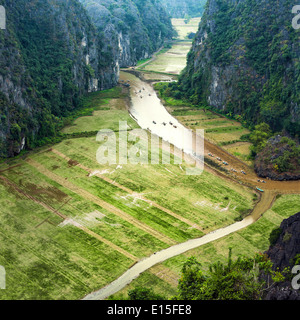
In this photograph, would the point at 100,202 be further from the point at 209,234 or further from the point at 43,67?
the point at 43,67

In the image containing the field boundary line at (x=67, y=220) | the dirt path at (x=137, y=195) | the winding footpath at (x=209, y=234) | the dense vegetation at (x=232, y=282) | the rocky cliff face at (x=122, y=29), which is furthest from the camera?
the rocky cliff face at (x=122, y=29)

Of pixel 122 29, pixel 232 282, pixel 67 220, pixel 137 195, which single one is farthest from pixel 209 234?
pixel 122 29

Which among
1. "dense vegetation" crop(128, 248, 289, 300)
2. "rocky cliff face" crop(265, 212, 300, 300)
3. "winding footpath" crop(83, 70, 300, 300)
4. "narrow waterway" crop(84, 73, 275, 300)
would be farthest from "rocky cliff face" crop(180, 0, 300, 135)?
"dense vegetation" crop(128, 248, 289, 300)

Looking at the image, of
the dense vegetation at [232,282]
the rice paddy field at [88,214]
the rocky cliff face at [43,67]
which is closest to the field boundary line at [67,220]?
the rice paddy field at [88,214]

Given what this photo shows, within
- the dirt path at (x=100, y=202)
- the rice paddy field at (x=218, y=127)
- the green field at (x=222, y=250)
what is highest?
the rice paddy field at (x=218, y=127)

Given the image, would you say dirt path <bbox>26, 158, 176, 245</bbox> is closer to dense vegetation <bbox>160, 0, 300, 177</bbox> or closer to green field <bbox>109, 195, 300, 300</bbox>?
green field <bbox>109, 195, 300, 300</bbox>

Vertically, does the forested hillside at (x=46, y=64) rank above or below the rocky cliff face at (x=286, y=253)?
above

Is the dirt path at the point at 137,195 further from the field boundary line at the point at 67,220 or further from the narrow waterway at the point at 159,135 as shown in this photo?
the field boundary line at the point at 67,220
